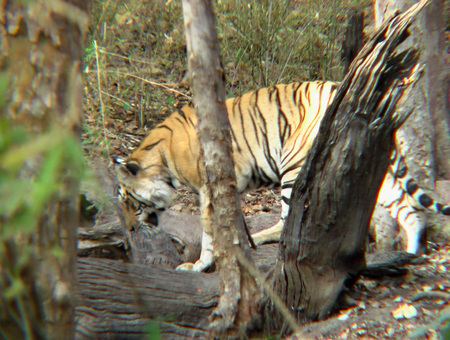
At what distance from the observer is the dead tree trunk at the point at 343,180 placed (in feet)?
4.68

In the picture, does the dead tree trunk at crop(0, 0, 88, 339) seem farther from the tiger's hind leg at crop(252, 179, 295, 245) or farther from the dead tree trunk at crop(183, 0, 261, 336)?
the tiger's hind leg at crop(252, 179, 295, 245)

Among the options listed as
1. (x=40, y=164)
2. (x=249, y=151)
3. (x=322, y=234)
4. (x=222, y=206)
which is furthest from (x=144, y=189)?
(x=40, y=164)

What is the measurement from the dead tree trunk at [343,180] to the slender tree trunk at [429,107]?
97cm

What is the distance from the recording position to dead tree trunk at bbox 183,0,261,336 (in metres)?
1.43

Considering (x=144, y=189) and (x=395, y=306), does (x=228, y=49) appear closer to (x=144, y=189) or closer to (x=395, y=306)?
(x=144, y=189)

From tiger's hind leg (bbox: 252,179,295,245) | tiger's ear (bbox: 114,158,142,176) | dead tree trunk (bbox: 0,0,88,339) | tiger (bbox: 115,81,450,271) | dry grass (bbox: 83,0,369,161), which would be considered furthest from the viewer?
dry grass (bbox: 83,0,369,161)

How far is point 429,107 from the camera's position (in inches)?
102

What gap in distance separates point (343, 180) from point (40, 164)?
118 centimetres

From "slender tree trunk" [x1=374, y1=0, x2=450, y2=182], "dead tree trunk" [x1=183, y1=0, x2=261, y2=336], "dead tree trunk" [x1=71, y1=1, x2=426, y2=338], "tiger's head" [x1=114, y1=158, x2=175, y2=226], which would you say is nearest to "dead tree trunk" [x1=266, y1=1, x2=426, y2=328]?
"dead tree trunk" [x1=71, y1=1, x2=426, y2=338]

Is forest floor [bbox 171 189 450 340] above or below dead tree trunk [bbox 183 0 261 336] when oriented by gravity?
below

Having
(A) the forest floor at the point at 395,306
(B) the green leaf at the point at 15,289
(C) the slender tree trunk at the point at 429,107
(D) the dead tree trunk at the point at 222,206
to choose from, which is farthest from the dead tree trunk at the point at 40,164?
(C) the slender tree trunk at the point at 429,107

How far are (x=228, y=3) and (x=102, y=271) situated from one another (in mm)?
4840

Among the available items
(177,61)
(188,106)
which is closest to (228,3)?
(177,61)

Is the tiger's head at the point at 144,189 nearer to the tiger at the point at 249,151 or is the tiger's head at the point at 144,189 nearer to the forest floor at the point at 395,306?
the tiger at the point at 249,151
